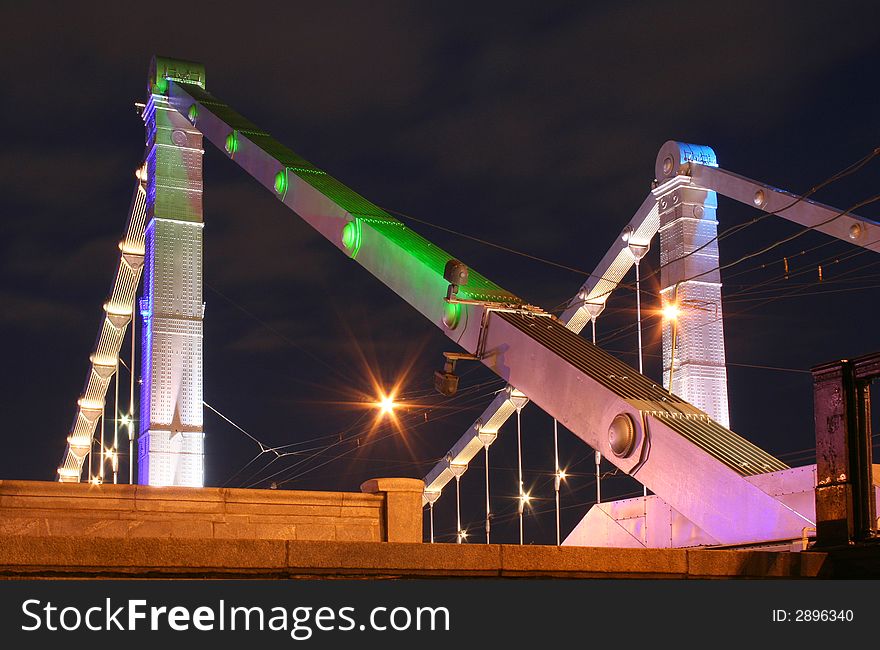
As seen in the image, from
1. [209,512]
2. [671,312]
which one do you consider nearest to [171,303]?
[209,512]

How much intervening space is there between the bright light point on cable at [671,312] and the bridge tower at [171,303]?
8706mm

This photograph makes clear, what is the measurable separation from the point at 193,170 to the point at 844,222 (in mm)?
13337

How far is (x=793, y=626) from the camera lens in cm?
759

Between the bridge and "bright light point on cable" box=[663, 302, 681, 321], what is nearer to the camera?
the bridge

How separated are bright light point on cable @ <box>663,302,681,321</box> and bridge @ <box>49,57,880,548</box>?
37mm

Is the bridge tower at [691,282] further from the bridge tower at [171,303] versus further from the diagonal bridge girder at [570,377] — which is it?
the bridge tower at [171,303]

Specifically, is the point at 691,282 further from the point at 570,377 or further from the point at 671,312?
the point at 570,377

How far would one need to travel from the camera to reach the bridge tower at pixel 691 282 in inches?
859

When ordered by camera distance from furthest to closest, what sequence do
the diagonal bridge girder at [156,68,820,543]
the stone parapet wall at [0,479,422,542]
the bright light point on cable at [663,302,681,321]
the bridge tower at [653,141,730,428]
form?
the bright light point on cable at [663,302,681,321], the bridge tower at [653,141,730,428], the stone parapet wall at [0,479,422,542], the diagonal bridge girder at [156,68,820,543]

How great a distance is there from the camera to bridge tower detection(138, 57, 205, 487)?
2369 centimetres

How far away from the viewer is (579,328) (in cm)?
3253

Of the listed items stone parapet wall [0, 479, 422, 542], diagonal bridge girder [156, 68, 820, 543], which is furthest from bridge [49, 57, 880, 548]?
stone parapet wall [0, 479, 422, 542]

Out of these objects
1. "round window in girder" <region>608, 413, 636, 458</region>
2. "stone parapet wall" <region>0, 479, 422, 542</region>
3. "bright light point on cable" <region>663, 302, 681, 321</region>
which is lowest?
"stone parapet wall" <region>0, 479, 422, 542</region>

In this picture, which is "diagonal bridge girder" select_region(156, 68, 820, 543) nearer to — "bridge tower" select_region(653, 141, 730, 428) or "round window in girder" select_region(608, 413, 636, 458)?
"round window in girder" select_region(608, 413, 636, 458)
